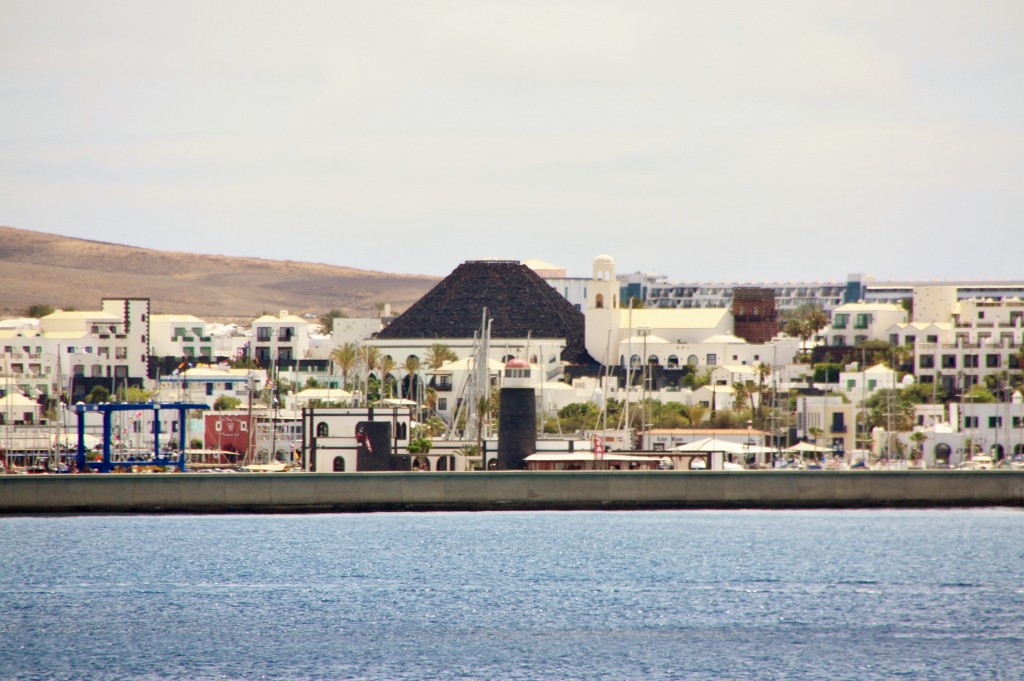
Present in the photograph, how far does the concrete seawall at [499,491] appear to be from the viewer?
2783 inches

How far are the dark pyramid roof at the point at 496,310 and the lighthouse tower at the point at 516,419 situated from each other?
80.7m

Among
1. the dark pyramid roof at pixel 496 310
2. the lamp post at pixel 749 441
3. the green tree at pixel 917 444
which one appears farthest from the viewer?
the dark pyramid roof at pixel 496 310

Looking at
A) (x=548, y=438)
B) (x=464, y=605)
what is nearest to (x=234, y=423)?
(x=548, y=438)

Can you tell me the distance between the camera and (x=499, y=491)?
7256cm

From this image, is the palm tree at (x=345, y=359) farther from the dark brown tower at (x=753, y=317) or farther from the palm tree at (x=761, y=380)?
the dark brown tower at (x=753, y=317)

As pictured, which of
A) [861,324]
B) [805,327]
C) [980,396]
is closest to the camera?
[980,396]

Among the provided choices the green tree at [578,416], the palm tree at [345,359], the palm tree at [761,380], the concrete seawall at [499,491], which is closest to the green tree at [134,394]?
the palm tree at [345,359]

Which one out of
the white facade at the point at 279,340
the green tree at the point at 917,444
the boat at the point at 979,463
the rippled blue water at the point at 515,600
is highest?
the white facade at the point at 279,340

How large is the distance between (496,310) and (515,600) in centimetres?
12137

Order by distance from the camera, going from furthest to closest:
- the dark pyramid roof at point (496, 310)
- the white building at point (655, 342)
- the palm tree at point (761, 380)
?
the dark pyramid roof at point (496, 310) < the white building at point (655, 342) < the palm tree at point (761, 380)

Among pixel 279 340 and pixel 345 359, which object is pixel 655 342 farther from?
pixel 279 340

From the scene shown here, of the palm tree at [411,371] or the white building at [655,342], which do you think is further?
the white building at [655,342]

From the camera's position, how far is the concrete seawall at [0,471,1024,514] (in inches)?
2783

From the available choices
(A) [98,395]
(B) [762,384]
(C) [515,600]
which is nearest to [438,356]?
(A) [98,395]
